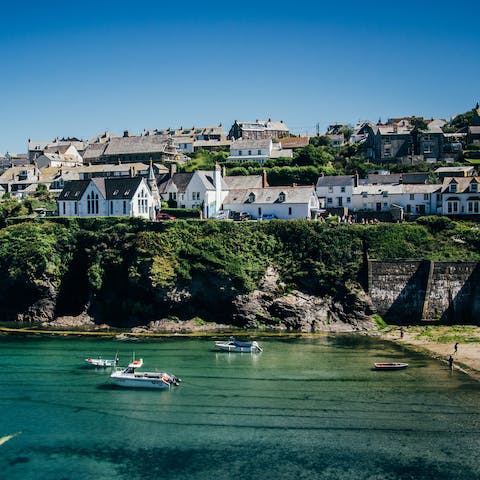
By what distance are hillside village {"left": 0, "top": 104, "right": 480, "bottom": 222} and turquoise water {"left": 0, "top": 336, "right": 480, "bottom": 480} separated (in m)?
29.9

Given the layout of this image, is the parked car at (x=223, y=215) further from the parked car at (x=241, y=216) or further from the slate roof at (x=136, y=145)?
the slate roof at (x=136, y=145)

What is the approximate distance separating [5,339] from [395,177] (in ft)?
183

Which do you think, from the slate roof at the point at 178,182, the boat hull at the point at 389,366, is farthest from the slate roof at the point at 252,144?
the boat hull at the point at 389,366

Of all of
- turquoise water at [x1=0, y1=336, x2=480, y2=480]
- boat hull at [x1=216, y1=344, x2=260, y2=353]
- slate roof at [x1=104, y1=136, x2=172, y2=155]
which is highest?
slate roof at [x1=104, y1=136, x2=172, y2=155]

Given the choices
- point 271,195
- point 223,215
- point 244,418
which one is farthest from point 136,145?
point 244,418

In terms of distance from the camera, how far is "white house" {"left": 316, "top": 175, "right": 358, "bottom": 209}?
8831 centimetres

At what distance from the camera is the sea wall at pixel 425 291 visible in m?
69.1

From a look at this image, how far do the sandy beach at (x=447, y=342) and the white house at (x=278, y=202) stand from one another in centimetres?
2065

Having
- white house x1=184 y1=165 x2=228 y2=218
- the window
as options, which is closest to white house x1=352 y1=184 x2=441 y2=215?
white house x1=184 y1=165 x2=228 y2=218

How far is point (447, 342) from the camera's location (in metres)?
61.2

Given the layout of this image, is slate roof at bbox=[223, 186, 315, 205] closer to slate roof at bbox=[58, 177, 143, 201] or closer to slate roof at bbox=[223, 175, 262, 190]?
slate roof at bbox=[223, 175, 262, 190]

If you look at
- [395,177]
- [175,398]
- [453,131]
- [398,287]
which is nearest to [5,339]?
[175,398]

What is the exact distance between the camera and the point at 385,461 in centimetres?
3566

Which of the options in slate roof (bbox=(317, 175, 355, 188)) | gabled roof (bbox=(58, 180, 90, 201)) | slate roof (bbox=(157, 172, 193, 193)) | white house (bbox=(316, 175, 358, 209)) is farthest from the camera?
slate roof (bbox=(157, 172, 193, 193))
